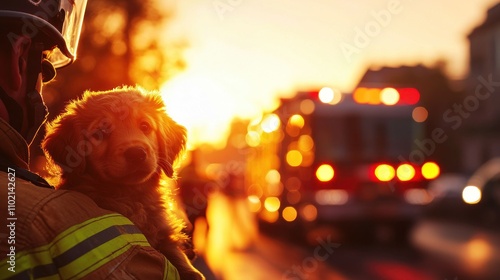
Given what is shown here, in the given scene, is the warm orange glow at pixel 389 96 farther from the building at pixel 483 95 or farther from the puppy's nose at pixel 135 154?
the building at pixel 483 95

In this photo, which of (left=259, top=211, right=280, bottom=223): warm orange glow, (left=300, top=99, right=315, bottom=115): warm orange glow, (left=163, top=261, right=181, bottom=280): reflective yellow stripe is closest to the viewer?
Result: (left=163, top=261, right=181, bottom=280): reflective yellow stripe

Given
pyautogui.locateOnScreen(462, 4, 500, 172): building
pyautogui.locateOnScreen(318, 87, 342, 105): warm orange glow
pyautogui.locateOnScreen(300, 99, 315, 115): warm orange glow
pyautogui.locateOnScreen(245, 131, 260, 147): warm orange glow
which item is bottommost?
pyautogui.locateOnScreen(300, 99, 315, 115): warm orange glow

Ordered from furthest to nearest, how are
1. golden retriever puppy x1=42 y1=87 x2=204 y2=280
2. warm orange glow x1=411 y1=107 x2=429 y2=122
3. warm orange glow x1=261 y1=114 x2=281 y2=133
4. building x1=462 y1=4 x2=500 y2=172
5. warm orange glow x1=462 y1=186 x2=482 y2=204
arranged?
building x1=462 y1=4 x2=500 y2=172 → warm orange glow x1=462 y1=186 x2=482 y2=204 → warm orange glow x1=261 y1=114 x2=281 y2=133 → warm orange glow x1=411 y1=107 x2=429 y2=122 → golden retriever puppy x1=42 y1=87 x2=204 y2=280

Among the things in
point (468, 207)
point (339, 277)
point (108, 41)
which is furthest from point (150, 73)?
point (339, 277)

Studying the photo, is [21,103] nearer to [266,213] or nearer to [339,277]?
[339,277]

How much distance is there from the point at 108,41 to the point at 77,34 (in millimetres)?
26805

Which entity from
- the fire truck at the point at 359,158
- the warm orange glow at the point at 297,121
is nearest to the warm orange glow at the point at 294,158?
the fire truck at the point at 359,158

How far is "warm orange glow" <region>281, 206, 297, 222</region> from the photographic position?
18134 mm

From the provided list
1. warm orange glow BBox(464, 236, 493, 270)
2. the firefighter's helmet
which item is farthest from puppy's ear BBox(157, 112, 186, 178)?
warm orange glow BBox(464, 236, 493, 270)

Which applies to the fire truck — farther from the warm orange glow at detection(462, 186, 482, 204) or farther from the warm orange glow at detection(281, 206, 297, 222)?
the warm orange glow at detection(462, 186, 482, 204)

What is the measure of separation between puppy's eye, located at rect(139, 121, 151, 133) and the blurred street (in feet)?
32.7

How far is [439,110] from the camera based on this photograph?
3162 inches

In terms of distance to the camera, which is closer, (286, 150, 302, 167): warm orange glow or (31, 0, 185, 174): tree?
(286, 150, 302, 167): warm orange glow

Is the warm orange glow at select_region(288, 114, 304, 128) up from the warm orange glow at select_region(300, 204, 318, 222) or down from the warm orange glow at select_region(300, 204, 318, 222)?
up
